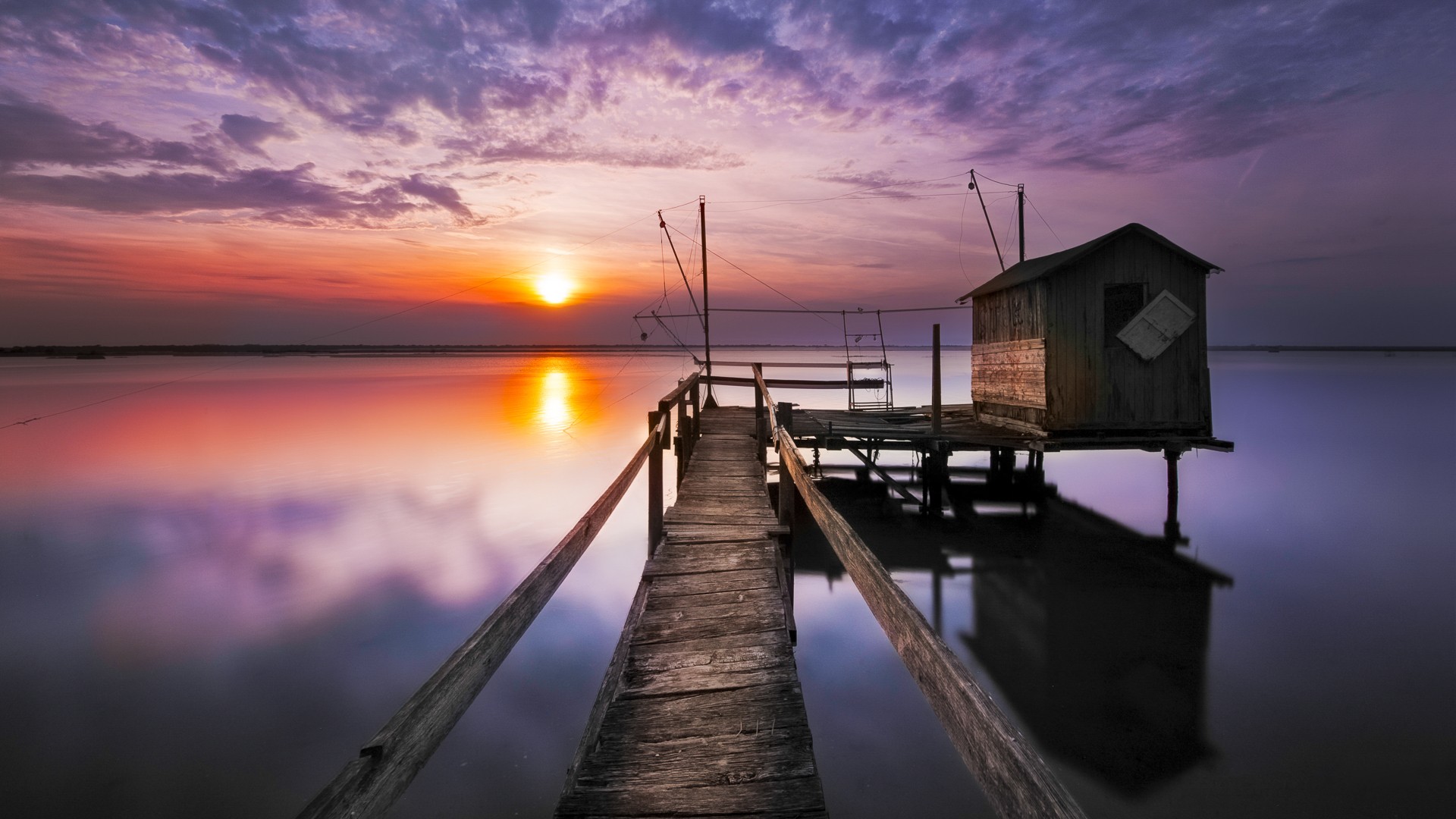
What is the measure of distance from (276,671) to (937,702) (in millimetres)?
10257

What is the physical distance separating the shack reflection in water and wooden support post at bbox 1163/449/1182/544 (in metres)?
0.73

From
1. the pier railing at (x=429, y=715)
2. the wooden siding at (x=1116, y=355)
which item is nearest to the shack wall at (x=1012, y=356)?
the wooden siding at (x=1116, y=355)

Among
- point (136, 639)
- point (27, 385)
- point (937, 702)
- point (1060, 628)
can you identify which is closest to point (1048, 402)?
point (1060, 628)

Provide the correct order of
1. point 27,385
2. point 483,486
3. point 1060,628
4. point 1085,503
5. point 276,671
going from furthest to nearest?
point 27,385, point 483,486, point 1085,503, point 1060,628, point 276,671

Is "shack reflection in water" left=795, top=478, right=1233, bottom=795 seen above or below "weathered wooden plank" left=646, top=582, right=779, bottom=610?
below

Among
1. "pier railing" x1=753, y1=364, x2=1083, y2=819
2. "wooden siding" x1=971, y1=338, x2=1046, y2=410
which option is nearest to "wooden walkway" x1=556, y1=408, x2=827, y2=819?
"pier railing" x1=753, y1=364, x2=1083, y2=819

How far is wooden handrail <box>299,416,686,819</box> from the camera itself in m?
1.72

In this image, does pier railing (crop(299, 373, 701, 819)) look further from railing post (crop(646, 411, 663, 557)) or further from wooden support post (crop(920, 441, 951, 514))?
wooden support post (crop(920, 441, 951, 514))

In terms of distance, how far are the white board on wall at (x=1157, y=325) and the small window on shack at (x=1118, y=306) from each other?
5.3 inches

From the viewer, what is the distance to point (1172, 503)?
16078 mm

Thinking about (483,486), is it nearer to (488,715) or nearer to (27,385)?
(488,715)

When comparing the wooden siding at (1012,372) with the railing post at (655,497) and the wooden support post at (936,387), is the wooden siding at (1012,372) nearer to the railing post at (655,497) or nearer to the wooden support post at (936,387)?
the wooden support post at (936,387)

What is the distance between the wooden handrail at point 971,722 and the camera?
1.61m

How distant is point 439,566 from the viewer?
13648mm
